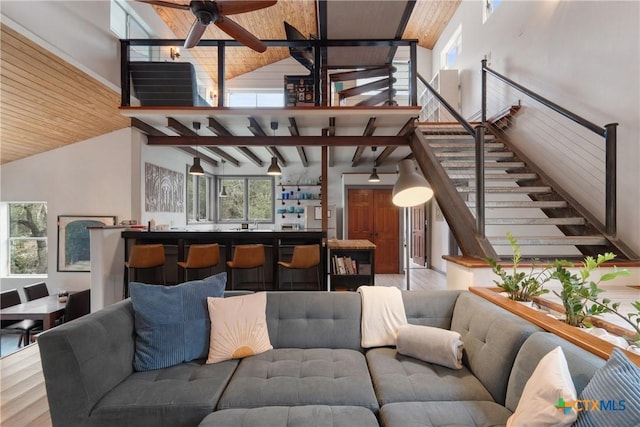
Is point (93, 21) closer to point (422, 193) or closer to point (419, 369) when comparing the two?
point (422, 193)

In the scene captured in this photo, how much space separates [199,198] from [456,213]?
648 cm

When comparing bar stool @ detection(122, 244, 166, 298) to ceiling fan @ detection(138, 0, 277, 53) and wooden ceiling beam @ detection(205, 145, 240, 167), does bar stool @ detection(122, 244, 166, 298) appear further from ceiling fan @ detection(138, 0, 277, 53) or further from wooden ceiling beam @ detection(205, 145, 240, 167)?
wooden ceiling beam @ detection(205, 145, 240, 167)

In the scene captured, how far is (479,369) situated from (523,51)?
4884mm

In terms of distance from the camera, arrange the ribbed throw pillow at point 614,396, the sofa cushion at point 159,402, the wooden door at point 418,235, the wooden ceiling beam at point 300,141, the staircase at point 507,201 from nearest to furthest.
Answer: the ribbed throw pillow at point 614,396 < the sofa cushion at point 159,402 < the staircase at point 507,201 < the wooden ceiling beam at point 300,141 < the wooden door at point 418,235

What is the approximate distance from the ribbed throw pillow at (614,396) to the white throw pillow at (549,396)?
0.04 m

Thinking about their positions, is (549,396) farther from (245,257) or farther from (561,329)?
(245,257)

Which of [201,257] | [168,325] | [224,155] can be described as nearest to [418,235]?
[224,155]

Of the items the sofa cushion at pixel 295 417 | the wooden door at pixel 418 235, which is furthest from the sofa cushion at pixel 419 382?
the wooden door at pixel 418 235

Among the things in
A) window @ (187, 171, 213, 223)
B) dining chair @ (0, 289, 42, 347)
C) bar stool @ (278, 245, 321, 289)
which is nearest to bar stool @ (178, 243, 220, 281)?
bar stool @ (278, 245, 321, 289)

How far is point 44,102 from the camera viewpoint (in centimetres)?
375

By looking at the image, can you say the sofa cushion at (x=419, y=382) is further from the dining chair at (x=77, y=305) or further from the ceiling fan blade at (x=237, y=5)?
the dining chair at (x=77, y=305)

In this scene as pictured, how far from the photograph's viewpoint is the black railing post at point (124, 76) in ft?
14.2

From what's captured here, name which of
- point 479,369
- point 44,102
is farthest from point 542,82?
point 44,102

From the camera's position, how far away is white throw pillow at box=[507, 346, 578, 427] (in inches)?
41.4
